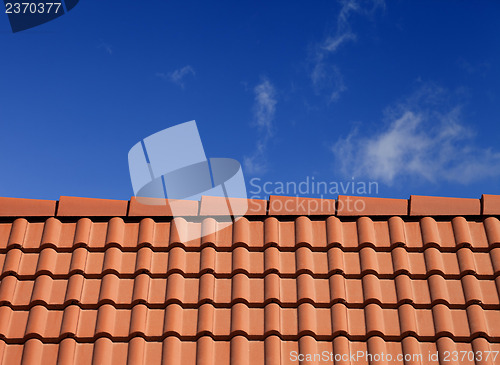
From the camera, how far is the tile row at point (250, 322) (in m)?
5.27

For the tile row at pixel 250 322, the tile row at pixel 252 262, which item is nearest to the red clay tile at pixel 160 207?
the tile row at pixel 252 262

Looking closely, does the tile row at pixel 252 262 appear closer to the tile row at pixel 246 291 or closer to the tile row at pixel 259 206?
the tile row at pixel 246 291

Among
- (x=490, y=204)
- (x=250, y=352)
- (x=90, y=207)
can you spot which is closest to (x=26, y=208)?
(x=90, y=207)

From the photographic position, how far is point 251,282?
570 cm

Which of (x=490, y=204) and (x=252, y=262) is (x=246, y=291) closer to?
(x=252, y=262)

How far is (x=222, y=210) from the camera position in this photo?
20.6 feet

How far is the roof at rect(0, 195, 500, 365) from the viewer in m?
5.22

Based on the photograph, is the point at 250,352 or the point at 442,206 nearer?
the point at 250,352

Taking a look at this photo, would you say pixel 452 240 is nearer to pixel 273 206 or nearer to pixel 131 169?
pixel 273 206

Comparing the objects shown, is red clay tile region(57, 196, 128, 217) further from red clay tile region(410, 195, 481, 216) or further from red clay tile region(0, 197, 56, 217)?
red clay tile region(410, 195, 481, 216)

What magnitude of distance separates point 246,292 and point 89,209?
1.72m

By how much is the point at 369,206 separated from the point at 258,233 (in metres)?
1.03

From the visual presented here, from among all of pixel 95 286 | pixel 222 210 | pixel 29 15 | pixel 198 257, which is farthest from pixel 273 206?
pixel 29 15

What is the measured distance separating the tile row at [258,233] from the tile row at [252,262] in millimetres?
71
